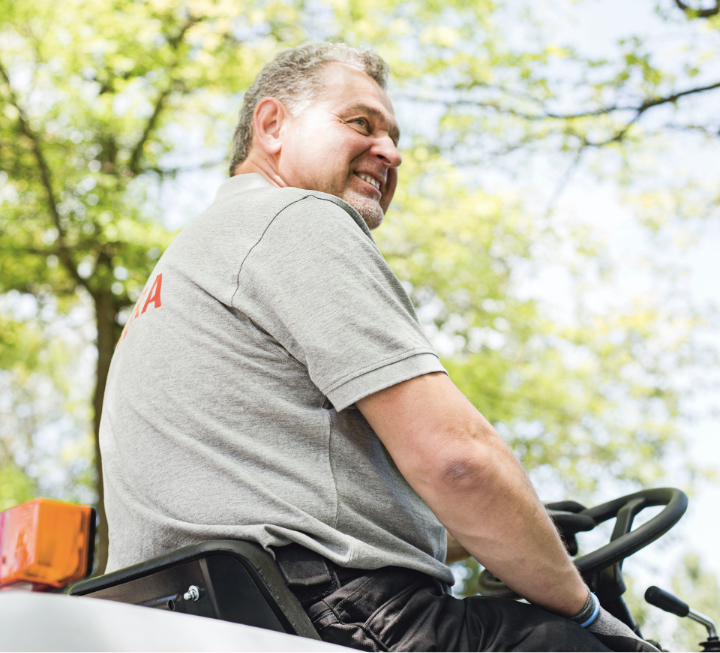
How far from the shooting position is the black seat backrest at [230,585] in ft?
3.15

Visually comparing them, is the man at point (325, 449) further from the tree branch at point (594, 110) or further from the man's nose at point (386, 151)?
the tree branch at point (594, 110)

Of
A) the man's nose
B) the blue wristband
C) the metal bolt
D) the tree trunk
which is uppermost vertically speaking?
the man's nose

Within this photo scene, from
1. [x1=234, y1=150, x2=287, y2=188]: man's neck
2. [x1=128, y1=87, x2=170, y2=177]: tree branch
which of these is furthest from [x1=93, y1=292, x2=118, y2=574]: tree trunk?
[x1=234, y1=150, x2=287, y2=188]: man's neck

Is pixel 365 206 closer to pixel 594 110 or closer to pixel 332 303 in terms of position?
pixel 332 303

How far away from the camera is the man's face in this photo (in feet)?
5.71

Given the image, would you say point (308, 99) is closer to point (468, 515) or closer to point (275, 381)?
point (275, 381)

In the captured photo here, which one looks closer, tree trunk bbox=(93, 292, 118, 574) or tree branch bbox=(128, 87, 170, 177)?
tree trunk bbox=(93, 292, 118, 574)

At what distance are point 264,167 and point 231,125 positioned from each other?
6.78 metres

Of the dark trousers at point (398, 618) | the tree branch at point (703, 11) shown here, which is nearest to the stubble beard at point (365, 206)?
the dark trousers at point (398, 618)

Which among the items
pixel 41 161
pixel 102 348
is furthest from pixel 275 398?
pixel 41 161

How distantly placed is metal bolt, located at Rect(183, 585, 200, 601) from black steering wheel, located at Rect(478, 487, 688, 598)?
65cm

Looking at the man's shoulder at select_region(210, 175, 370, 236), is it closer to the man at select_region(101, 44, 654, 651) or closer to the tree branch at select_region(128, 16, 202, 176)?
the man at select_region(101, 44, 654, 651)

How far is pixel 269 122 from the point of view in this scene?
5.99 feet

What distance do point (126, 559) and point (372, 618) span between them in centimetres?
49
